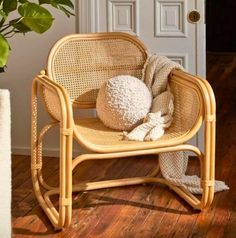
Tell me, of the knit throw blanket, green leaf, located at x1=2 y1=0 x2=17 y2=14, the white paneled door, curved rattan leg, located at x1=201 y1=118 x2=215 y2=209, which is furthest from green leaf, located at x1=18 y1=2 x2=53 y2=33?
the white paneled door

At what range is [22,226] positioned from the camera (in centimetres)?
317

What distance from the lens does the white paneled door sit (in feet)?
13.1

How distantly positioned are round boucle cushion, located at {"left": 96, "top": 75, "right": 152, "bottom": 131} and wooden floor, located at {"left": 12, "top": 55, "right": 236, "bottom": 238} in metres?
0.42

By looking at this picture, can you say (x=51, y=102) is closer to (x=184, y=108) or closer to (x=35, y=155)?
(x=35, y=155)

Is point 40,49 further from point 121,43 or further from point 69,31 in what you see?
point 121,43

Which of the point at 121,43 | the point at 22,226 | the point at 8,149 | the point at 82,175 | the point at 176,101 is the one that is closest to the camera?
the point at 8,149

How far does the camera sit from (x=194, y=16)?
157 inches

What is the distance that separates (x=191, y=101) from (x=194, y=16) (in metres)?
0.90

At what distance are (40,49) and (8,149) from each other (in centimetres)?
206

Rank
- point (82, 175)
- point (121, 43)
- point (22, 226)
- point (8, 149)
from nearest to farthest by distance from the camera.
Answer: point (8, 149) < point (22, 226) < point (121, 43) < point (82, 175)

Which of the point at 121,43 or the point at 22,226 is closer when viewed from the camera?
the point at 22,226

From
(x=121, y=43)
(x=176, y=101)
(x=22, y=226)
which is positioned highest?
(x=121, y=43)

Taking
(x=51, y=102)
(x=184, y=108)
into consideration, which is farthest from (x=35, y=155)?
(x=184, y=108)

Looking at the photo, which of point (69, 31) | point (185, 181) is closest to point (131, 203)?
point (185, 181)
